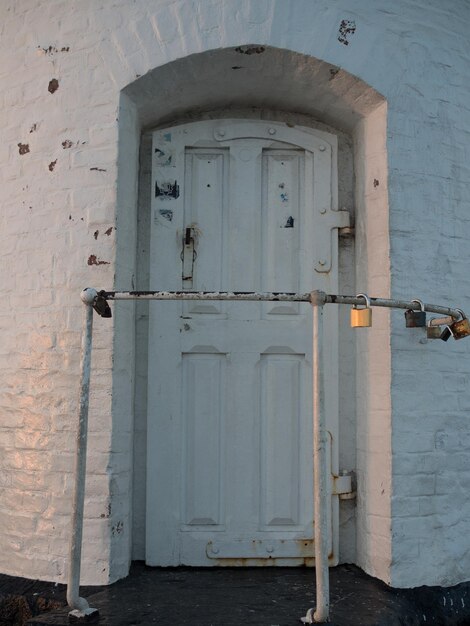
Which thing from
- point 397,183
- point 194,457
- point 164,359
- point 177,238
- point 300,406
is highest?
point 397,183

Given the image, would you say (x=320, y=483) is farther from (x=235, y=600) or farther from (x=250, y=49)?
(x=250, y=49)

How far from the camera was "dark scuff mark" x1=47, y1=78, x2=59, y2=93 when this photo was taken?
3369 mm

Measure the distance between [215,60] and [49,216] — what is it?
1102mm

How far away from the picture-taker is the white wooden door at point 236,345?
3.40 m

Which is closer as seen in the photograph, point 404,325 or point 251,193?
point 404,325

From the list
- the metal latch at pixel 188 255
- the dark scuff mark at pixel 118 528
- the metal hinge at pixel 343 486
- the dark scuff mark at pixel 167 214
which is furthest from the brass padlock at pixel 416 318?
the dark scuff mark at pixel 118 528

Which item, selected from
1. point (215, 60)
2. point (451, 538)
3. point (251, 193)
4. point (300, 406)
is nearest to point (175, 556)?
point (300, 406)

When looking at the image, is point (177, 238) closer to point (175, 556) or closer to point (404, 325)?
point (404, 325)

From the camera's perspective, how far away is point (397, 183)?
3324 millimetres

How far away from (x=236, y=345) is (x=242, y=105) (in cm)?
128

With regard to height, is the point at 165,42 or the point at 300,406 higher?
the point at 165,42

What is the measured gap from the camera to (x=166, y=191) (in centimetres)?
354

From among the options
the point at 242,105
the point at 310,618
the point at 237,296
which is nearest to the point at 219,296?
the point at 237,296

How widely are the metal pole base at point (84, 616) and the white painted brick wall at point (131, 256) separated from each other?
1.25 feet
